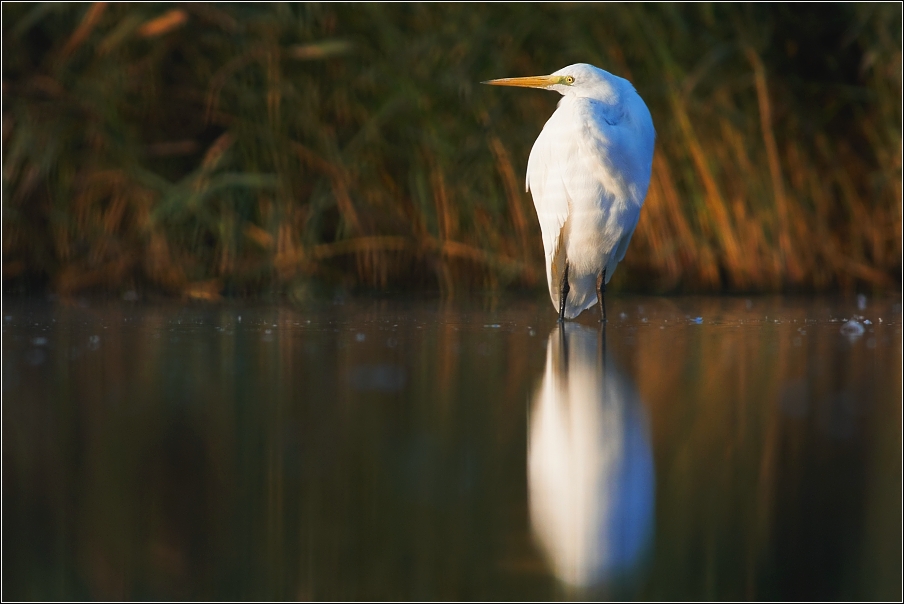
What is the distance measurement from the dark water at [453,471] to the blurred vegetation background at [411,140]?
1.72 m

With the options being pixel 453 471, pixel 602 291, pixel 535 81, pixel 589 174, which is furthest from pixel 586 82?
pixel 453 471

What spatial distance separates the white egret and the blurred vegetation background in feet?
3.00

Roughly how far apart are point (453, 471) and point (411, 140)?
3.32 meters

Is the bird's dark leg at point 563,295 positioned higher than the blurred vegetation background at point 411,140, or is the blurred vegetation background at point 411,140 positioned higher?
the blurred vegetation background at point 411,140

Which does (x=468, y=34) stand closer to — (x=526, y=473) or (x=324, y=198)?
(x=324, y=198)

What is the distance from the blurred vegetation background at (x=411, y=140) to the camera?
188 inches

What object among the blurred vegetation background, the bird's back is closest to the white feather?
the bird's back

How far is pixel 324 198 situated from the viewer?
482cm

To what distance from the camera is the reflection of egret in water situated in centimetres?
135

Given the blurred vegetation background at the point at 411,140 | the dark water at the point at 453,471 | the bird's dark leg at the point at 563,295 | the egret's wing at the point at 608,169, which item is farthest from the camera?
the blurred vegetation background at the point at 411,140

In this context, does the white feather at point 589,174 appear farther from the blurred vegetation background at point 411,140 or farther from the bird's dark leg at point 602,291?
the blurred vegetation background at point 411,140

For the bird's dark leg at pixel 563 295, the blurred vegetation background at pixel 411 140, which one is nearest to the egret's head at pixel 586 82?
the bird's dark leg at pixel 563 295

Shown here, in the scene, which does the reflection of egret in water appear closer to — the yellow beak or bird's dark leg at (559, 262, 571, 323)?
bird's dark leg at (559, 262, 571, 323)

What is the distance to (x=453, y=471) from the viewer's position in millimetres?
1691
